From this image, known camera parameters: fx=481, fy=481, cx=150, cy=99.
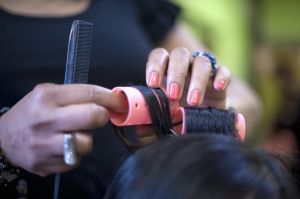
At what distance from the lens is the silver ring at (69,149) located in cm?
54

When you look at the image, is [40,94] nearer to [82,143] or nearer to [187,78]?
[82,143]

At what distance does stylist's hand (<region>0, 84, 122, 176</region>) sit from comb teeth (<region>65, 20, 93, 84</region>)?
0.04 meters

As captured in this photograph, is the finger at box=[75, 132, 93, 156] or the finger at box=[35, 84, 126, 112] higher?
the finger at box=[35, 84, 126, 112]

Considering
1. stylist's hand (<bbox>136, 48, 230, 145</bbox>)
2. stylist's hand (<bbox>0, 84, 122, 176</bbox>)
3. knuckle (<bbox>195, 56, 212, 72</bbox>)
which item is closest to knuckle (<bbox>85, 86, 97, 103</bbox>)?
stylist's hand (<bbox>0, 84, 122, 176</bbox>)

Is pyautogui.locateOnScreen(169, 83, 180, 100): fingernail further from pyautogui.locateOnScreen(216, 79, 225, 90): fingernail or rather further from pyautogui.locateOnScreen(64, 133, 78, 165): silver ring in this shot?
pyautogui.locateOnScreen(64, 133, 78, 165): silver ring

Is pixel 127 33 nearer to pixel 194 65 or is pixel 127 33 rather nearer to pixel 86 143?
pixel 194 65

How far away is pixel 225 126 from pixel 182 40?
436 mm

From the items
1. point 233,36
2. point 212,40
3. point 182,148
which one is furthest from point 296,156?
point 233,36

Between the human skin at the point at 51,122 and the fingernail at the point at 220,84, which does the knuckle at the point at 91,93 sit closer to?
the human skin at the point at 51,122

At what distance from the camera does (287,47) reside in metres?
3.29

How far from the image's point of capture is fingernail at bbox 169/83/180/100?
2.26 feet

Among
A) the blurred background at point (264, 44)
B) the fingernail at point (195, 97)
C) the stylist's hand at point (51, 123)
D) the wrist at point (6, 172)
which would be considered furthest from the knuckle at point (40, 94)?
the blurred background at point (264, 44)

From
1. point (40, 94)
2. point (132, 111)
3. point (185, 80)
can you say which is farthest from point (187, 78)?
point (40, 94)

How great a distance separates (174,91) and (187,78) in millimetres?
64
